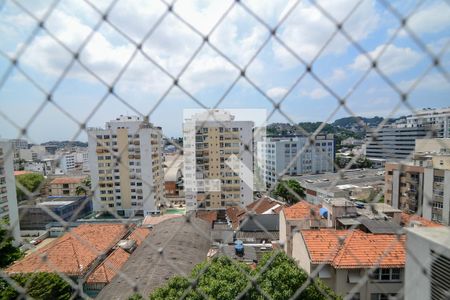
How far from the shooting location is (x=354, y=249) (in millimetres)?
2945

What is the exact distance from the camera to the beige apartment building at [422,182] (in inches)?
219

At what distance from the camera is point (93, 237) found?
5816 mm

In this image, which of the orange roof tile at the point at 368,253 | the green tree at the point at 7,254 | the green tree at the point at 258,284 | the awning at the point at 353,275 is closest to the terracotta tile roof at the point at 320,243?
the orange roof tile at the point at 368,253

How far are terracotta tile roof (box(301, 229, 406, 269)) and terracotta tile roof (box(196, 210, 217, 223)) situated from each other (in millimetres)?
4948

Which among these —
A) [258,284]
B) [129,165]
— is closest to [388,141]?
[258,284]

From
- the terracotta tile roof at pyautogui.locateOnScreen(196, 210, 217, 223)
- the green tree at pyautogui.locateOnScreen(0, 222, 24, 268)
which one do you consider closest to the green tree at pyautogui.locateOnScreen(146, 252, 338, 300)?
the green tree at pyautogui.locateOnScreen(0, 222, 24, 268)

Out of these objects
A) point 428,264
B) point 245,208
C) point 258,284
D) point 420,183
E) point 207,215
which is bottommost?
point 207,215

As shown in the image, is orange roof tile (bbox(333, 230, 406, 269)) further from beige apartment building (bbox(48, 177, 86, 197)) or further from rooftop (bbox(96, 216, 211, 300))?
beige apartment building (bbox(48, 177, 86, 197))

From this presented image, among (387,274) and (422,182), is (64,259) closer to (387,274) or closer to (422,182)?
(387,274)

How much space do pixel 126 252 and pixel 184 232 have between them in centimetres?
105

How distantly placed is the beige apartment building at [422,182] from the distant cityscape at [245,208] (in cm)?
3

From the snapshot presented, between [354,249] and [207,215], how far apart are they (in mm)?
5765

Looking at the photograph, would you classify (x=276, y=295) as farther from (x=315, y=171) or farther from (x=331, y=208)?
(x=315, y=171)

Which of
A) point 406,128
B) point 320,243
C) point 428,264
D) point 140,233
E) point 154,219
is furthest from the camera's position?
point 154,219
